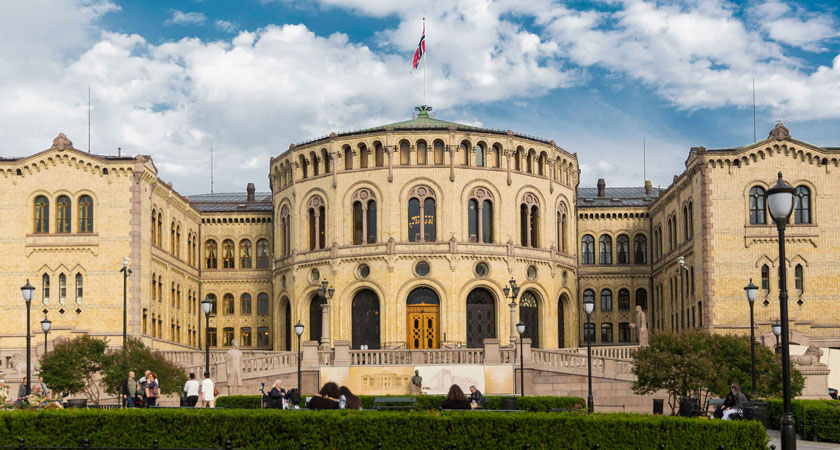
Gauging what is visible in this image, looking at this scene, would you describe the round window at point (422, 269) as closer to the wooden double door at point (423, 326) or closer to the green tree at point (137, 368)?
the wooden double door at point (423, 326)

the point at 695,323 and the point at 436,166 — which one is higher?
the point at 436,166

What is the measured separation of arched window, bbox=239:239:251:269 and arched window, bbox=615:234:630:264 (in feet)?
81.5

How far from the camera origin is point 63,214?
59406 mm

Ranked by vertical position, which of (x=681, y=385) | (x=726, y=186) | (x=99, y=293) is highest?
(x=726, y=186)

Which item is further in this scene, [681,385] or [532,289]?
[532,289]

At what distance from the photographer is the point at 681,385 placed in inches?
1526

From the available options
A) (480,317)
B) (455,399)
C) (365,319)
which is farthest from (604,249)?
(455,399)

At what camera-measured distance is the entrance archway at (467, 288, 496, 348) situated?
6247 cm

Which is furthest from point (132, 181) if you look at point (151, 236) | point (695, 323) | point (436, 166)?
point (695, 323)

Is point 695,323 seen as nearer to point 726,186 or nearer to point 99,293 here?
point 726,186

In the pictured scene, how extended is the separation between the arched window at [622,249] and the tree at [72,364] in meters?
40.5

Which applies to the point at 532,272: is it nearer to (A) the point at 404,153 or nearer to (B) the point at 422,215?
(B) the point at 422,215

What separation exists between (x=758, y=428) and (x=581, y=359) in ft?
92.3

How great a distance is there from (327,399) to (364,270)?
40969 mm
